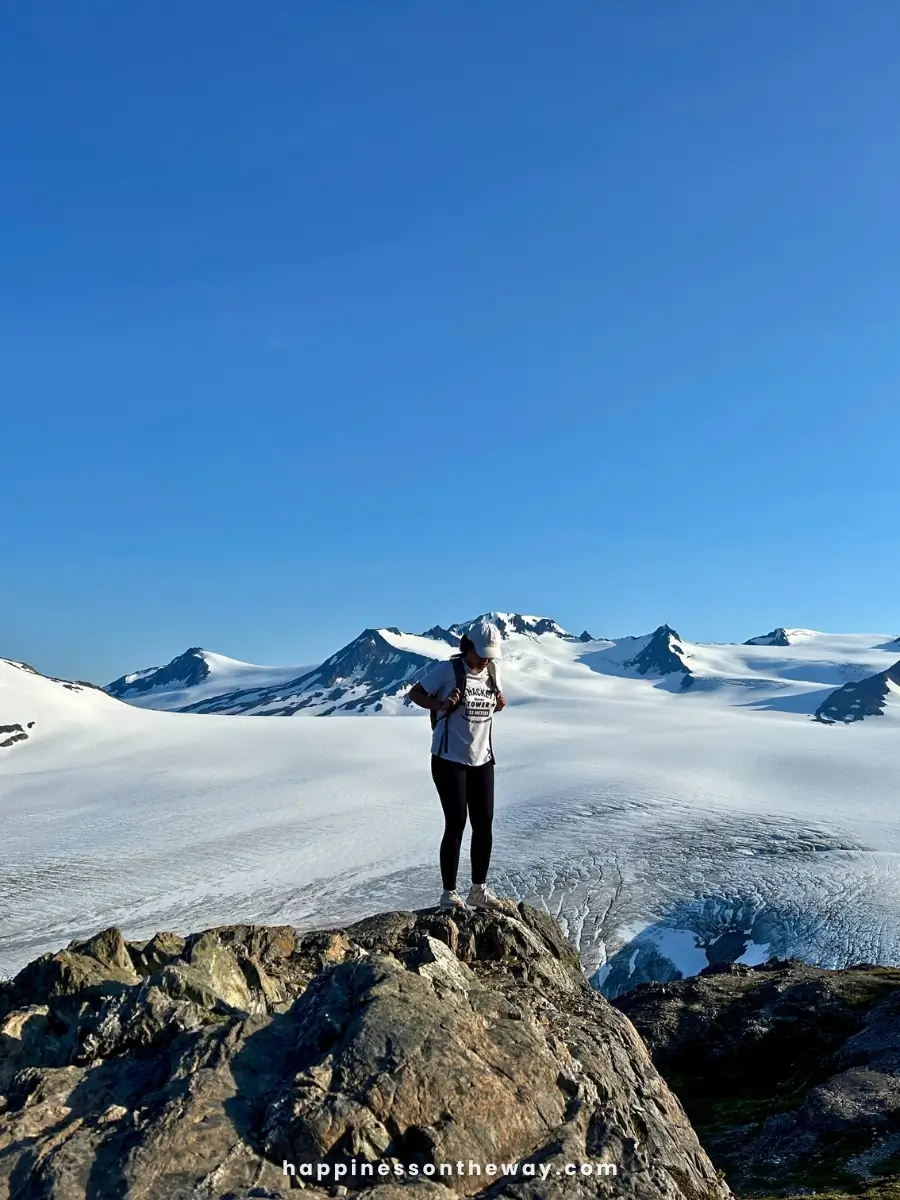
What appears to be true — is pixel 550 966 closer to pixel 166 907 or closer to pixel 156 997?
pixel 156 997

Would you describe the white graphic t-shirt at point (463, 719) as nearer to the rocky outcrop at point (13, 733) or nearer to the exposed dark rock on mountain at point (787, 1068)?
the exposed dark rock on mountain at point (787, 1068)

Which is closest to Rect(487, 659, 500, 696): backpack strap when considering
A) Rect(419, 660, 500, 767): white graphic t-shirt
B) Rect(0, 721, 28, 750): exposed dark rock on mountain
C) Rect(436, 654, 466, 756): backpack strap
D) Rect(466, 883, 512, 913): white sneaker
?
Rect(419, 660, 500, 767): white graphic t-shirt

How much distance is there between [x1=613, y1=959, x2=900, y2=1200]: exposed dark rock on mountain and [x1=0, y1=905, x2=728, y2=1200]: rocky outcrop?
6202 millimetres

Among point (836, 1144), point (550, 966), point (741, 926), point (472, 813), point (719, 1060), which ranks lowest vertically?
point (741, 926)

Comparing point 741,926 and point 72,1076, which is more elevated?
point 72,1076

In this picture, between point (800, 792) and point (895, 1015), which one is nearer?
point (895, 1015)

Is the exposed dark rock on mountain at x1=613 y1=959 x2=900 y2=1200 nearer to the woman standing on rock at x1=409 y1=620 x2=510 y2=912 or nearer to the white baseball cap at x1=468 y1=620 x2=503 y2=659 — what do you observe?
the woman standing on rock at x1=409 y1=620 x2=510 y2=912

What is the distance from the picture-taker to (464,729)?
31.5ft

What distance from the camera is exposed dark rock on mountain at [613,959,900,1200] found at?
50.2 ft

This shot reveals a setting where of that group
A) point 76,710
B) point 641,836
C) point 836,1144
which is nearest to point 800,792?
point 641,836

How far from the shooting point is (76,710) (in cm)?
15825

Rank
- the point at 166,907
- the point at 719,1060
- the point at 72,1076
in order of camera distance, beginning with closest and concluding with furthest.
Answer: the point at 72,1076 < the point at 719,1060 < the point at 166,907

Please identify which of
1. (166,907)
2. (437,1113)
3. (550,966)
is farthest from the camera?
(166,907)

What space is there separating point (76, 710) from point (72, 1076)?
165976 mm
